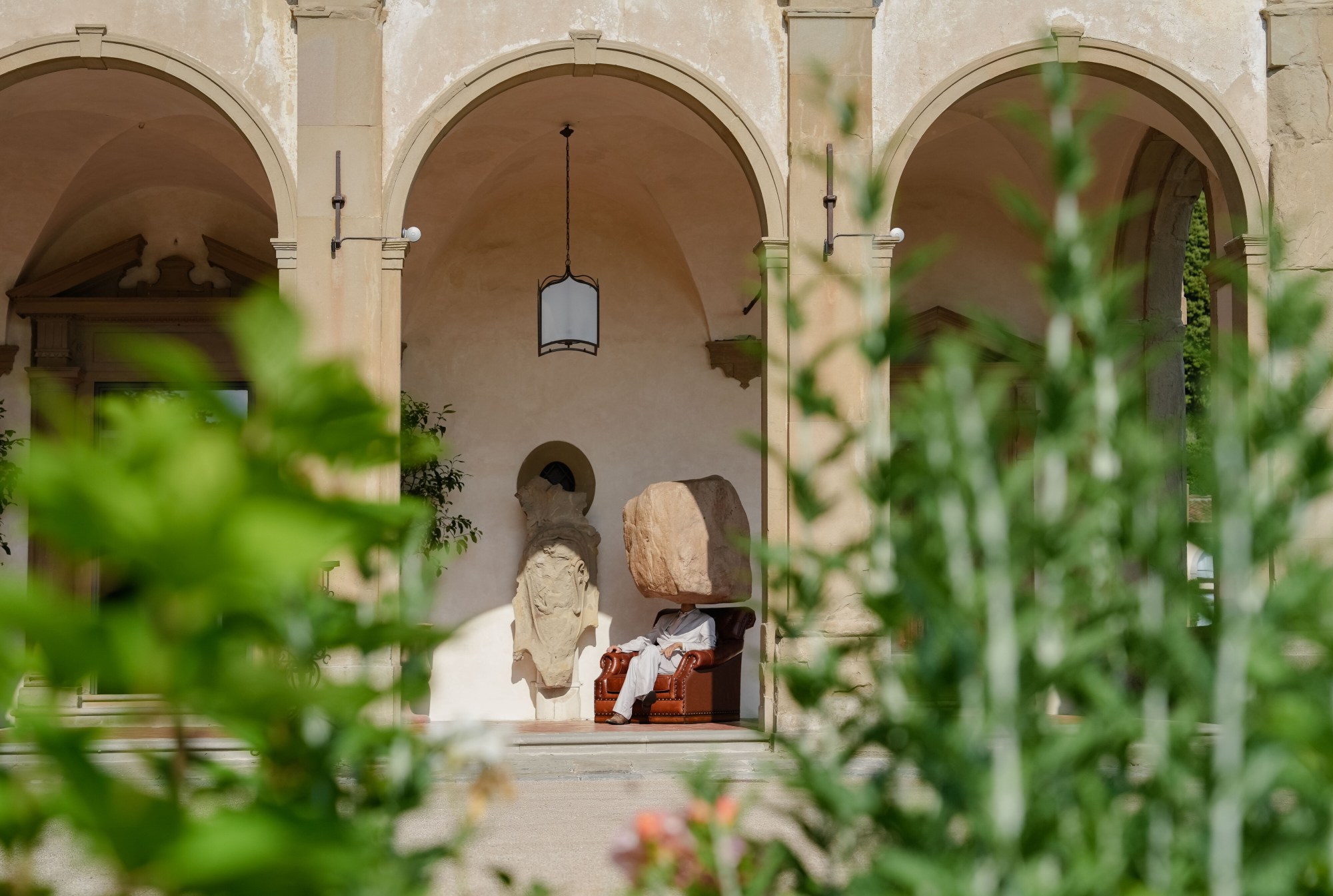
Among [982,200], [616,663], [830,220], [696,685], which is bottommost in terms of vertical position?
[696,685]

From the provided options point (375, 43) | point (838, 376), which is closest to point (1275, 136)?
point (838, 376)

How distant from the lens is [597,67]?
9117mm

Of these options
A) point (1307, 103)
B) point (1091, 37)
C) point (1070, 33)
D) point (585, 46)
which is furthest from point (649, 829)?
point (1307, 103)

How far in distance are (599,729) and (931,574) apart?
938 cm

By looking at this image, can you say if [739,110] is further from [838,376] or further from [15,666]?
[15,666]

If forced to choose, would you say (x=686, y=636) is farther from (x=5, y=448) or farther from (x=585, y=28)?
(x=5, y=448)

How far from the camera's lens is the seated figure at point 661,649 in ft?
34.7

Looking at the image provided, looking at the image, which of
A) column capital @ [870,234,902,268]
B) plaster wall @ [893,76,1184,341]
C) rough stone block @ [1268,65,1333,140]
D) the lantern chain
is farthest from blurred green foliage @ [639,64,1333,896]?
the lantern chain

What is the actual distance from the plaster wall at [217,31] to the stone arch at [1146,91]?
146 inches

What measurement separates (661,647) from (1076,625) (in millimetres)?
9689

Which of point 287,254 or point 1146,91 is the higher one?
point 1146,91

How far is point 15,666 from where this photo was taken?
25.1 inches

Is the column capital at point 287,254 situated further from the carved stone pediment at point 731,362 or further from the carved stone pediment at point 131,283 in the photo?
the carved stone pediment at point 731,362

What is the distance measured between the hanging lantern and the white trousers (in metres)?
2.41
